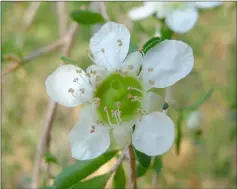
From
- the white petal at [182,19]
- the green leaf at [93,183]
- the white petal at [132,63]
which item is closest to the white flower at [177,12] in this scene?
the white petal at [182,19]

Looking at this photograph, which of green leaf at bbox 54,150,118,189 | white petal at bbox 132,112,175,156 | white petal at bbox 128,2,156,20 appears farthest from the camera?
white petal at bbox 128,2,156,20

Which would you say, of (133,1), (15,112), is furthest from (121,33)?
(15,112)

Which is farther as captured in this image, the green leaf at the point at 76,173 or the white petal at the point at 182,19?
the white petal at the point at 182,19

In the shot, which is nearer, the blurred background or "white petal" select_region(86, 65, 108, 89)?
"white petal" select_region(86, 65, 108, 89)

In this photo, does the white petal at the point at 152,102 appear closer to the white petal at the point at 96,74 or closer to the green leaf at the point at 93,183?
the white petal at the point at 96,74

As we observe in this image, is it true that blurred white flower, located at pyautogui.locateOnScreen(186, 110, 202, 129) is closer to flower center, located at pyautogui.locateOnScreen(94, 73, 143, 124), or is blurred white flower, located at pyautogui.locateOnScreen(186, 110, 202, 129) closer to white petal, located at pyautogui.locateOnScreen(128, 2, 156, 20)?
white petal, located at pyautogui.locateOnScreen(128, 2, 156, 20)

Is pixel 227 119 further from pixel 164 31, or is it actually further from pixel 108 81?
pixel 108 81

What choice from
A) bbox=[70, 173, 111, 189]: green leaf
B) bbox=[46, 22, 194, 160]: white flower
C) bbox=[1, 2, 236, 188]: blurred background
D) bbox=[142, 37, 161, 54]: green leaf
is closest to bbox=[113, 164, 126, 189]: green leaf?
bbox=[70, 173, 111, 189]: green leaf

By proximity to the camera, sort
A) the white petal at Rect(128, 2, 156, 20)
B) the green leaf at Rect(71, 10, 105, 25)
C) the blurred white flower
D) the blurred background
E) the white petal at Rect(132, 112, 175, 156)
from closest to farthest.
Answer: the white petal at Rect(132, 112, 175, 156) → the green leaf at Rect(71, 10, 105, 25) → the white petal at Rect(128, 2, 156, 20) → the blurred white flower → the blurred background
